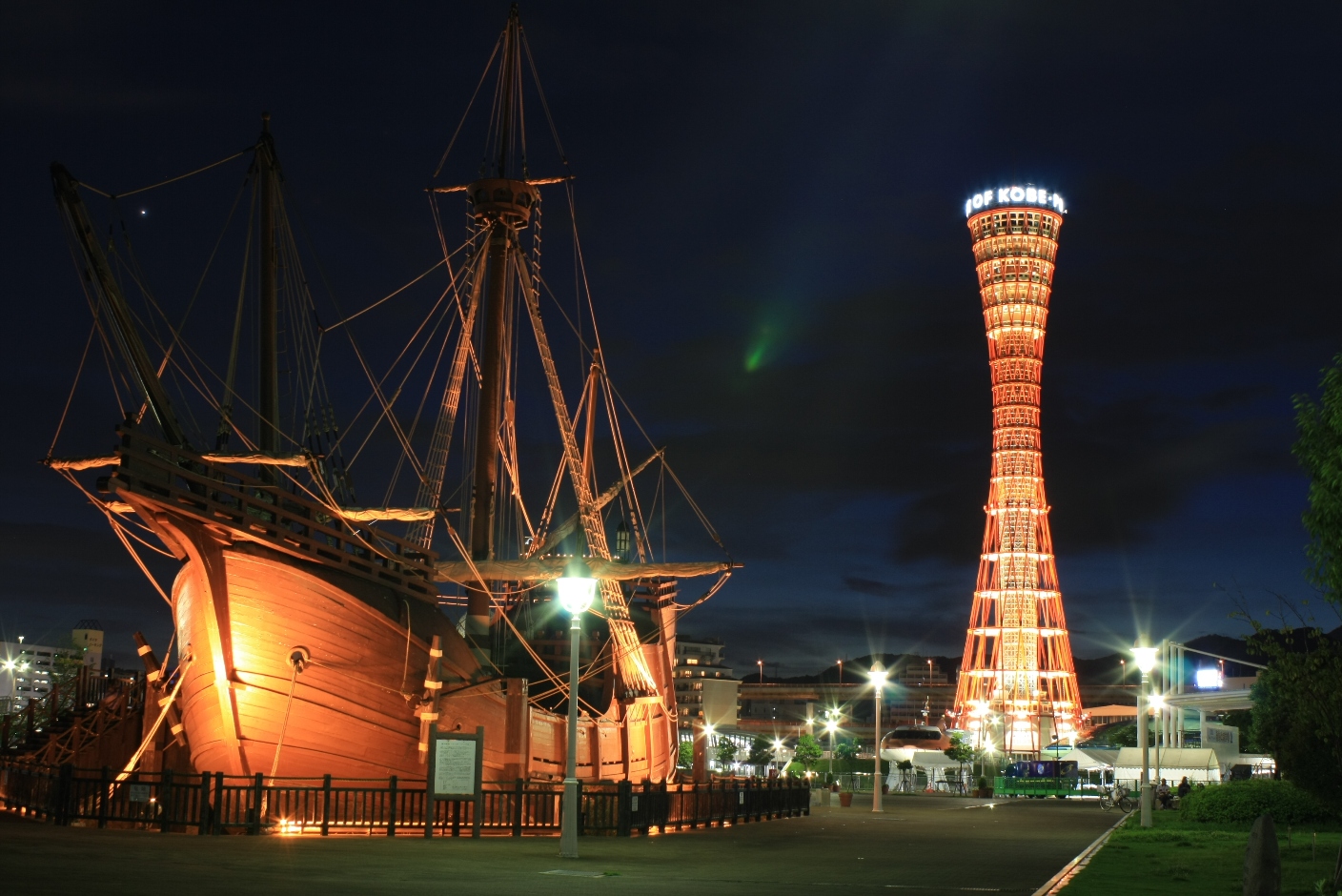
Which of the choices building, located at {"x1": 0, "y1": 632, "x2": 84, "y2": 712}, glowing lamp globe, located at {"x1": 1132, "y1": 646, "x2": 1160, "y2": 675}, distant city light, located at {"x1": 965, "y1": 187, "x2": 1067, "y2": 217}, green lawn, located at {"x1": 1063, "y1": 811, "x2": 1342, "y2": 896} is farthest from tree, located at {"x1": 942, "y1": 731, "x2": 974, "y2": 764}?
green lawn, located at {"x1": 1063, "y1": 811, "x2": 1342, "y2": 896}

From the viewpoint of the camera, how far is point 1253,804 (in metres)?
34.1

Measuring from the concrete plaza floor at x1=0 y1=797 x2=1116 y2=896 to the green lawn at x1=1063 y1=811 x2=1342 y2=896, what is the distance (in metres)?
0.91

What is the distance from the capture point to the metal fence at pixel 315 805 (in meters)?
23.4

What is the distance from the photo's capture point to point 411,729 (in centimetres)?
2853

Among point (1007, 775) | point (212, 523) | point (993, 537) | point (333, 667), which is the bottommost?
point (1007, 775)

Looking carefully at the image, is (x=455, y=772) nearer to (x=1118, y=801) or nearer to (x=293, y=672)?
(x=293, y=672)

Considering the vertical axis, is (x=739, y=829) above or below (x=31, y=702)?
below

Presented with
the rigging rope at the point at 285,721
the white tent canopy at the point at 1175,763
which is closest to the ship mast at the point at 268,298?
the rigging rope at the point at 285,721

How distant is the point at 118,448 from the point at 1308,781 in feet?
69.6

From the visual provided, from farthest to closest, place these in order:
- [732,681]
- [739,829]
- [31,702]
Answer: [732,681]
[31,702]
[739,829]

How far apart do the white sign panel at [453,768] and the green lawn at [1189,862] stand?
10.4 meters

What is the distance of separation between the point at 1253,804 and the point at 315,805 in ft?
73.9

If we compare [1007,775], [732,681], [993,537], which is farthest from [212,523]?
[732,681]

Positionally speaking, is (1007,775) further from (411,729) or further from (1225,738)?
(411,729)
